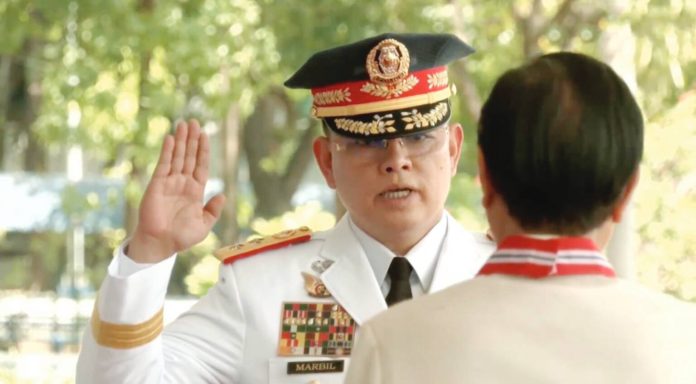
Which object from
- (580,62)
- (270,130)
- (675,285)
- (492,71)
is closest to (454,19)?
(492,71)

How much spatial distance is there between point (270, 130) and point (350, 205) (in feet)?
39.0

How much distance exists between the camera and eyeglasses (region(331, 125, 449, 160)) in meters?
2.63

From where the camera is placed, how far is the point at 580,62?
175cm

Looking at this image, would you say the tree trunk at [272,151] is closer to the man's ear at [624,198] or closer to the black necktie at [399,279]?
the black necktie at [399,279]

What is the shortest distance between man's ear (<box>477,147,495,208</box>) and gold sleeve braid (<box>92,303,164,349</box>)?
0.80 metres

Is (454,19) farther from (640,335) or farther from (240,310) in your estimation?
(640,335)

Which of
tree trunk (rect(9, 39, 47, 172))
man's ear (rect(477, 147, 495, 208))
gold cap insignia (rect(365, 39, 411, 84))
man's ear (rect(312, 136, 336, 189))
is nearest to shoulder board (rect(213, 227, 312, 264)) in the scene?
man's ear (rect(312, 136, 336, 189))

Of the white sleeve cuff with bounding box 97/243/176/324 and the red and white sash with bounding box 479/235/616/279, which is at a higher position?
the red and white sash with bounding box 479/235/616/279

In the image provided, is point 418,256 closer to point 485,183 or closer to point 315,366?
point 315,366

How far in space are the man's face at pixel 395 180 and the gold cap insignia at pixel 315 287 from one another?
13 centimetres

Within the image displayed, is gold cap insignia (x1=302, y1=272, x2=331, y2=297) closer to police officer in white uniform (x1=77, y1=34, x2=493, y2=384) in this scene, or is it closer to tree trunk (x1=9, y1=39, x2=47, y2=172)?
police officer in white uniform (x1=77, y1=34, x2=493, y2=384)

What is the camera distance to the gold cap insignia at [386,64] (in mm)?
2680

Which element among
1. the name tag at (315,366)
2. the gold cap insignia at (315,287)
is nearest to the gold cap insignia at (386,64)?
the gold cap insignia at (315,287)

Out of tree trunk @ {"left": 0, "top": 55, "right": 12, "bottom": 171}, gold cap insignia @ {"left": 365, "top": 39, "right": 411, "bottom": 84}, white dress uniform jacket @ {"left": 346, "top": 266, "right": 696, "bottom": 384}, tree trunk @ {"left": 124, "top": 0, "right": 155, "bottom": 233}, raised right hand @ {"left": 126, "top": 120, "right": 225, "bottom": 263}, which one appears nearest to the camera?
white dress uniform jacket @ {"left": 346, "top": 266, "right": 696, "bottom": 384}
